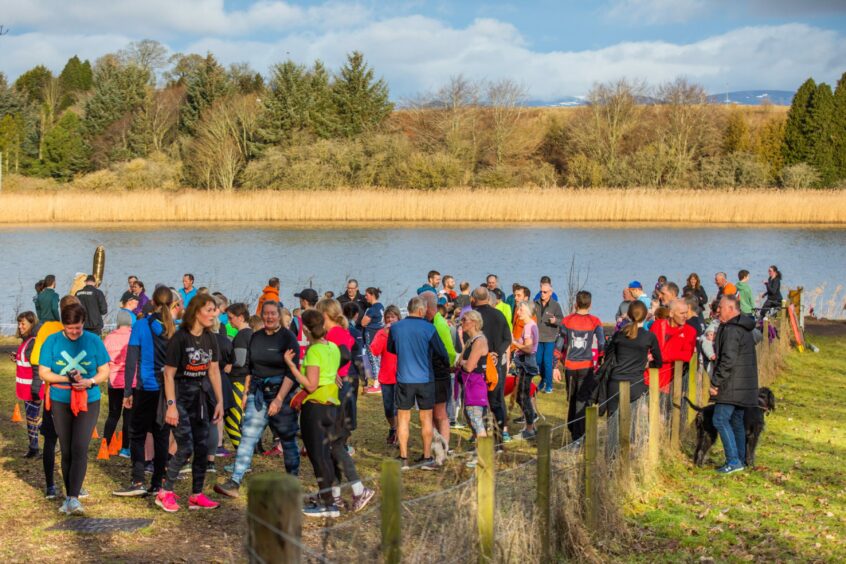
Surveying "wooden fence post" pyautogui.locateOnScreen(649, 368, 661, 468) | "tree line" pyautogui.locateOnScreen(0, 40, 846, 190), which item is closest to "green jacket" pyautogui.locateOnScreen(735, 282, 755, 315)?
"wooden fence post" pyautogui.locateOnScreen(649, 368, 661, 468)

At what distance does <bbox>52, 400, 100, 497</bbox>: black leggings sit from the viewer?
7371 mm

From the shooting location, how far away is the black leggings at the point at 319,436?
754 centimetres

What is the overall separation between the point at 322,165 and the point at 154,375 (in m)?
50.3

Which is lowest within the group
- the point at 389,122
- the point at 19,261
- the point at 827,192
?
the point at 19,261

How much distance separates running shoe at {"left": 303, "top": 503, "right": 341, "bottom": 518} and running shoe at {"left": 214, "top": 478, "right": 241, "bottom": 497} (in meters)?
0.66

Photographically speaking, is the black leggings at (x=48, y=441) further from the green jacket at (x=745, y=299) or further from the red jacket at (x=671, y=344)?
the green jacket at (x=745, y=299)

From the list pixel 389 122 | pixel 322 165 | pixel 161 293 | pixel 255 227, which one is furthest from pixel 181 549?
pixel 389 122

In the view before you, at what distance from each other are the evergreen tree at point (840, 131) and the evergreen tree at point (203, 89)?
3957cm

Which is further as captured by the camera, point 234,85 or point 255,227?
point 234,85

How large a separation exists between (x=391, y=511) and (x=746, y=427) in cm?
551

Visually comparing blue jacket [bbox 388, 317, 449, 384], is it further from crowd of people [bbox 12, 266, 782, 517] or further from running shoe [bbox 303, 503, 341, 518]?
running shoe [bbox 303, 503, 341, 518]

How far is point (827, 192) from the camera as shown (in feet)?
151

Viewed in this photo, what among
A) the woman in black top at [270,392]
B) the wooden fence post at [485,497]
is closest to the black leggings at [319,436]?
the woman in black top at [270,392]

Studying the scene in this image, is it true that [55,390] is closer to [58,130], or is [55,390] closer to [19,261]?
[19,261]
